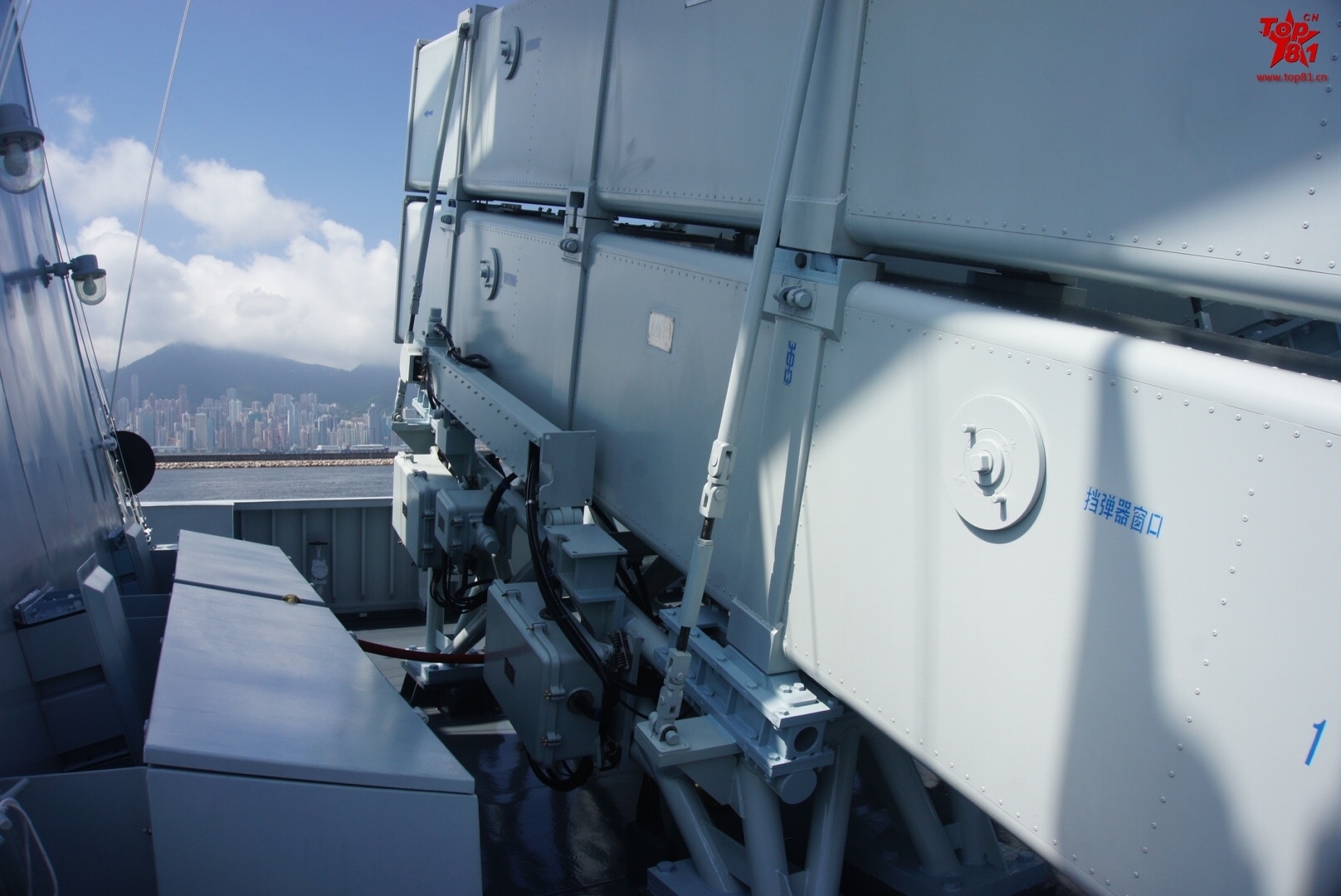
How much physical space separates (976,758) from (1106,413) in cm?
80

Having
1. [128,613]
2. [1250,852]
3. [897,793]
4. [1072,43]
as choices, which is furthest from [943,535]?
[128,613]

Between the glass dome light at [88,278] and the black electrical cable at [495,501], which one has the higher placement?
the glass dome light at [88,278]

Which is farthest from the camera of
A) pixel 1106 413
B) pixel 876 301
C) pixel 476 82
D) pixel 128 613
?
pixel 476 82

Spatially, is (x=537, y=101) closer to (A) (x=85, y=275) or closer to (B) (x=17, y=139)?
(A) (x=85, y=275)

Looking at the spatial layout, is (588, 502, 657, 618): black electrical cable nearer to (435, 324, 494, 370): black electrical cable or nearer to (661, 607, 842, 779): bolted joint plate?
(661, 607, 842, 779): bolted joint plate

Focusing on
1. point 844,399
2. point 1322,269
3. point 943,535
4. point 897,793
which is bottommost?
point 897,793

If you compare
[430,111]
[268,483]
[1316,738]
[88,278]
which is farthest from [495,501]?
[268,483]

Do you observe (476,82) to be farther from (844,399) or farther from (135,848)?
(135,848)

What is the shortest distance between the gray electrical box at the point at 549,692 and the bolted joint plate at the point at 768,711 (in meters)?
0.69

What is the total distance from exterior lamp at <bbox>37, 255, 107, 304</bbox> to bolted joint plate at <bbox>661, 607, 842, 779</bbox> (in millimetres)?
2660

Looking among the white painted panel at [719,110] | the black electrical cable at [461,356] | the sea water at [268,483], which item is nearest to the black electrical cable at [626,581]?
the black electrical cable at [461,356]

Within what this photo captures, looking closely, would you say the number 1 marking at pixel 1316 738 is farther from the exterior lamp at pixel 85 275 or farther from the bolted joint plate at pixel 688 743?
the exterior lamp at pixel 85 275

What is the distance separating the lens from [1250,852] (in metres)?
1.51

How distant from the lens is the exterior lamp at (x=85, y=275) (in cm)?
353
